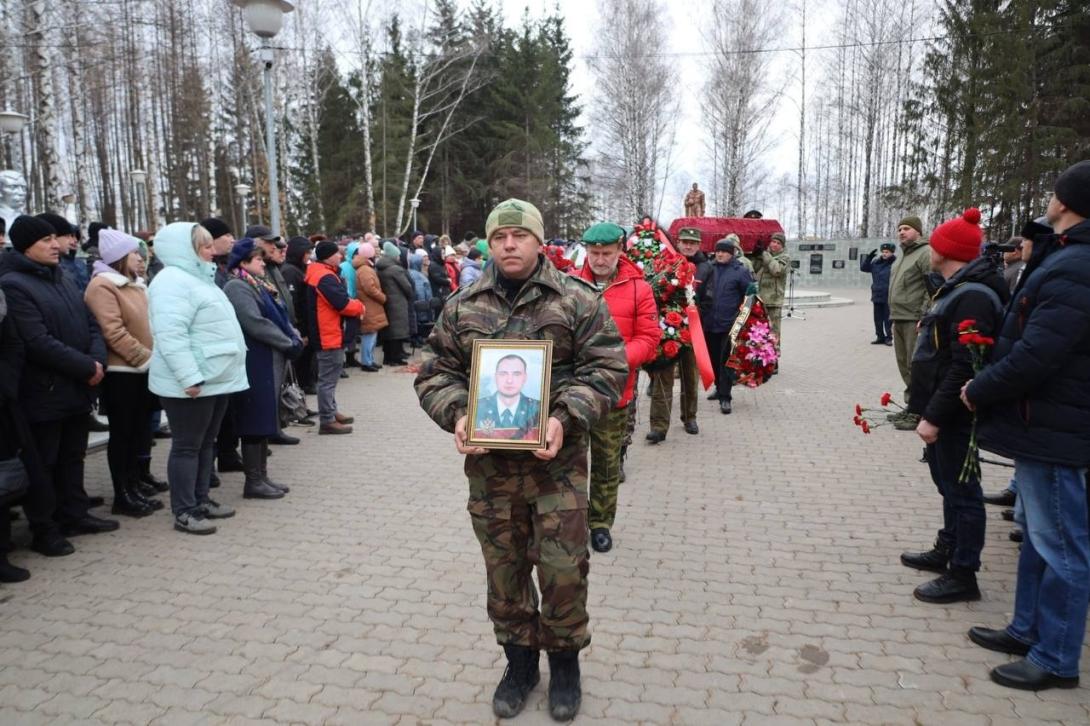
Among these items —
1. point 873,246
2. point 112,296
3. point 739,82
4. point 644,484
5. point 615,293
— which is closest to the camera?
point 615,293

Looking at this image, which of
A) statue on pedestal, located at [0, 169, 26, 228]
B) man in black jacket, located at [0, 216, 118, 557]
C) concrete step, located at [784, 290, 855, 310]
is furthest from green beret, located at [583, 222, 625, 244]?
concrete step, located at [784, 290, 855, 310]

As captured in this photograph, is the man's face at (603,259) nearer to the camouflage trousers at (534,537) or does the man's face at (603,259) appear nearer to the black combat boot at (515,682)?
the camouflage trousers at (534,537)

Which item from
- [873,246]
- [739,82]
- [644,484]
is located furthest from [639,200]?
[644,484]

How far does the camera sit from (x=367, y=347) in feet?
39.0

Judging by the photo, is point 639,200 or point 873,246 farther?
point 639,200

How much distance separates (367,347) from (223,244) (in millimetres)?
6259

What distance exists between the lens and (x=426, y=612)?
12.6 feet

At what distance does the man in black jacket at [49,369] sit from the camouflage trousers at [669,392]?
478 centimetres

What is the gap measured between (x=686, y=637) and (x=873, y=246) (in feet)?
101

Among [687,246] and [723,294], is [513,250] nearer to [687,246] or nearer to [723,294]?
[687,246]

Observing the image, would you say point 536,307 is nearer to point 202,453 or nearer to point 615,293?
point 615,293

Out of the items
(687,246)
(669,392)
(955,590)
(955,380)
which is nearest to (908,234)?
(687,246)

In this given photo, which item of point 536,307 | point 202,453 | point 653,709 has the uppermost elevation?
point 536,307

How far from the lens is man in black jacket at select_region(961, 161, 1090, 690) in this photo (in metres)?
2.88
